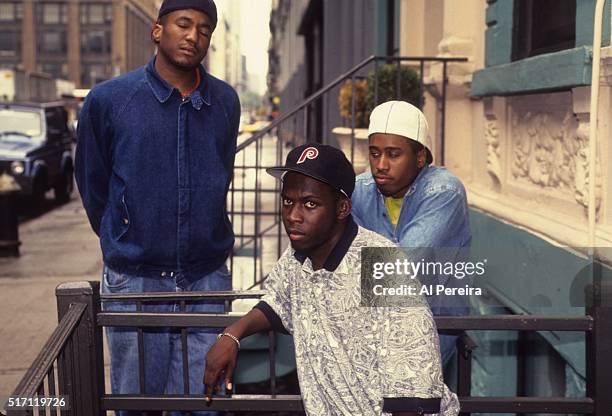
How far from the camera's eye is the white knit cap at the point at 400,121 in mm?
2852

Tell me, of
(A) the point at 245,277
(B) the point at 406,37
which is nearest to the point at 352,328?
(A) the point at 245,277

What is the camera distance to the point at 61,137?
16.9m

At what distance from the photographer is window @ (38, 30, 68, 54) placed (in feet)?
276

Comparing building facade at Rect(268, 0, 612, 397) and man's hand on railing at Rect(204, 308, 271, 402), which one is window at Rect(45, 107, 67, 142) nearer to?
building facade at Rect(268, 0, 612, 397)

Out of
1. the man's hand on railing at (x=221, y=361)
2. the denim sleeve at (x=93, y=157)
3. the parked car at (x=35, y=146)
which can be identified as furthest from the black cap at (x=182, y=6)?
the parked car at (x=35, y=146)

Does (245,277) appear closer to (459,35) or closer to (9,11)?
(459,35)

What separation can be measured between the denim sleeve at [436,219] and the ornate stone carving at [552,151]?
918mm

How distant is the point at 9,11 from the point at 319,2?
74.3 m

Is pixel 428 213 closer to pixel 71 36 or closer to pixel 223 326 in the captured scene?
pixel 223 326

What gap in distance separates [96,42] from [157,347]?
8706cm

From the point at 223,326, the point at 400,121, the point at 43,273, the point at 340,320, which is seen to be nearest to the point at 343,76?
the point at 400,121

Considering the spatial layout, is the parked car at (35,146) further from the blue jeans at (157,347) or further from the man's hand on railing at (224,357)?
the man's hand on railing at (224,357)

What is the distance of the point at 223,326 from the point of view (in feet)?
9.29

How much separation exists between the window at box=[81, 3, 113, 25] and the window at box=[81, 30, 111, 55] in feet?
3.76
